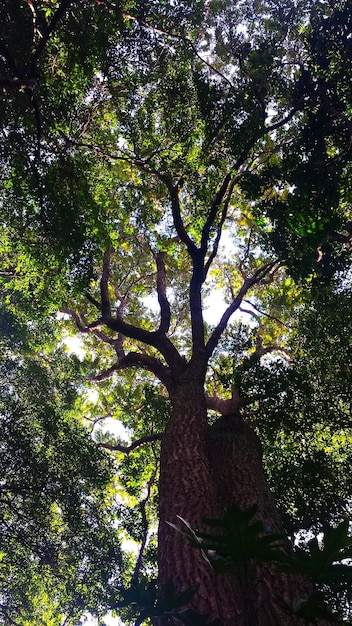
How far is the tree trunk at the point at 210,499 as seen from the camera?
328 centimetres

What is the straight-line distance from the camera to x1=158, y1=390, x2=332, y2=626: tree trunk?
3.28m

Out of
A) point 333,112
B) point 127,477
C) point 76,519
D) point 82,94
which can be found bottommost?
point 76,519

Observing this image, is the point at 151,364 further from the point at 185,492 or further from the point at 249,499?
the point at 249,499

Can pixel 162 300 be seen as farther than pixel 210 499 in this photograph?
Yes

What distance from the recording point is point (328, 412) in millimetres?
7535

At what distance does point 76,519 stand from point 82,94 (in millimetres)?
8420

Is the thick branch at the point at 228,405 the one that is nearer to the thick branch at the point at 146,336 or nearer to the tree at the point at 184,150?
the tree at the point at 184,150

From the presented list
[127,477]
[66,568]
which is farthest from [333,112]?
[66,568]

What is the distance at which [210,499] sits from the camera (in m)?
4.49

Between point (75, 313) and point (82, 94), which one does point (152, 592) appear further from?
point (75, 313)

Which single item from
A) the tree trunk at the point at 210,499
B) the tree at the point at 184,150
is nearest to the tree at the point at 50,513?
the tree at the point at 184,150

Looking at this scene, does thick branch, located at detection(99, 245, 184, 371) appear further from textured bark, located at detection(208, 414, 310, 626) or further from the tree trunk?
textured bark, located at detection(208, 414, 310, 626)

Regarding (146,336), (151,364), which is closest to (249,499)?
(151,364)

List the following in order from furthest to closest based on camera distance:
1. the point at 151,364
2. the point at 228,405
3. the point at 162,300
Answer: the point at 162,300
the point at 228,405
the point at 151,364
